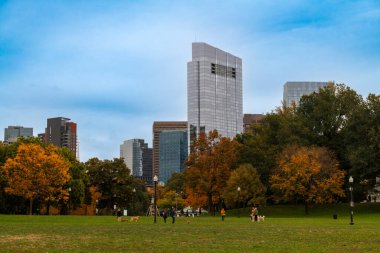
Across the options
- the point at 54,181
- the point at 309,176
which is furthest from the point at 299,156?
the point at 54,181

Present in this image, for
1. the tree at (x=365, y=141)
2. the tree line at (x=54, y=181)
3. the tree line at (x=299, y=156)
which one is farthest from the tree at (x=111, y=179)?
the tree at (x=365, y=141)

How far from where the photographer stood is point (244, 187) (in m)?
81.0

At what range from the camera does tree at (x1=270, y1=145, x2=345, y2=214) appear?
76750 mm

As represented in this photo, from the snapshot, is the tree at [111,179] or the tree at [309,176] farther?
the tree at [111,179]

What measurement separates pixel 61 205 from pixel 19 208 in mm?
8806

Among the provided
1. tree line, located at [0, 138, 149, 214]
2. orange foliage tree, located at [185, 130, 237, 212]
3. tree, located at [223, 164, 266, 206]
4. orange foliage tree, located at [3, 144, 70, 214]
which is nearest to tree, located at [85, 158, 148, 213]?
tree line, located at [0, 138, 149, 214]

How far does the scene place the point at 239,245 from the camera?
22781mm

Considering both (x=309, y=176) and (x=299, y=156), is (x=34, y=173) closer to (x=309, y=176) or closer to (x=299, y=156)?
(x=299, y=156)

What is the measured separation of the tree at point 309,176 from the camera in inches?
3022

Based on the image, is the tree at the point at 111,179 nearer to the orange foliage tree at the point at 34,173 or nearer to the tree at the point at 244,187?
the orange foliage tree at the point at 34,173

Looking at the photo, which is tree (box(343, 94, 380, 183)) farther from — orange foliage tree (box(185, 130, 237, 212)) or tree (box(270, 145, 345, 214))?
orange foliage tree (box(185, 130, 237, 212))

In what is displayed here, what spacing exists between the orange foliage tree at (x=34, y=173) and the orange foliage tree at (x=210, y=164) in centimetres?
1961

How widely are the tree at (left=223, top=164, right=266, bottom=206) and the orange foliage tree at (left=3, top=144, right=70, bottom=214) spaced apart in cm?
2406

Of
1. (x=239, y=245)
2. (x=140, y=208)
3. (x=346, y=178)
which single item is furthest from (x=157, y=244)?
(x=140, y=208)
